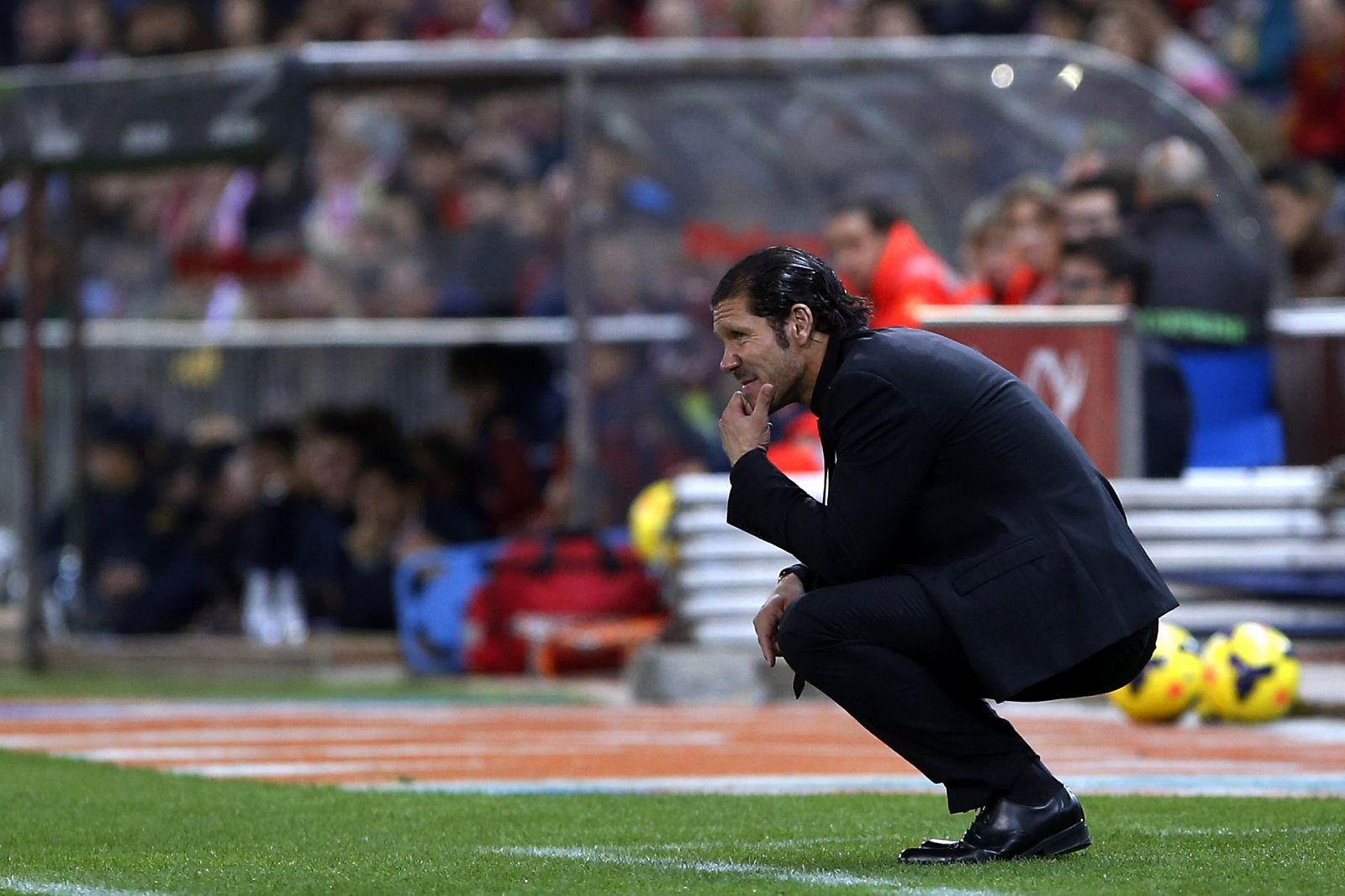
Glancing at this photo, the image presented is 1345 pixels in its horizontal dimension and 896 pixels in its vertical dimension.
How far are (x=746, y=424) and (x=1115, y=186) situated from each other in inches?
279

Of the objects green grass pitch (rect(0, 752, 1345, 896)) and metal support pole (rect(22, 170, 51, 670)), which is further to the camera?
metal support pole (rect(22, 170, 51, 670))

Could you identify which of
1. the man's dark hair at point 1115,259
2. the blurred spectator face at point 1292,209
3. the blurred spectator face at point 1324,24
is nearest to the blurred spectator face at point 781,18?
the blurred spectator face at point 1324,24

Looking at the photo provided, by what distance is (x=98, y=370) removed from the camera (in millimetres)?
14938

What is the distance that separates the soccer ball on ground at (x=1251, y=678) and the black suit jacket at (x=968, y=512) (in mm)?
4340

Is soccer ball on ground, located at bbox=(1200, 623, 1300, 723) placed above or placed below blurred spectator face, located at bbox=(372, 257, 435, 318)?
below

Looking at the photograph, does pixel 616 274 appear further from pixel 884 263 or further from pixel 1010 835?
pixel 1010 835

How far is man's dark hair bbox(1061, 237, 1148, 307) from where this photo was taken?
1119 centimetres

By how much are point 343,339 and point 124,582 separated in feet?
6.39

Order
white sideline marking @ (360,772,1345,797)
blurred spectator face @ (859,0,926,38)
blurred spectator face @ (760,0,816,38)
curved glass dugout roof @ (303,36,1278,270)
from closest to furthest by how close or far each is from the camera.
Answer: white sideline marking @ (360,772,1345,797)
curved glass dugout roof @ (303,36,1278,270)
blurred spectator face @ (859,0,926,38)
blurred spectator face @ (760,0,816,38)

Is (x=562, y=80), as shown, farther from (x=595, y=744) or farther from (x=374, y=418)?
(x=595, y=744)

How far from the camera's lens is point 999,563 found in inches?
188

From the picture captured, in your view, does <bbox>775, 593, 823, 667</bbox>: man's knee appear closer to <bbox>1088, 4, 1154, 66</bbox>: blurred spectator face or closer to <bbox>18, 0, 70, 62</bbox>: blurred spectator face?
<bbox>1088, 4, 1154, 66</bbox>: blurred spectator face

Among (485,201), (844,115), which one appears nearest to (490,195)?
(485,201)

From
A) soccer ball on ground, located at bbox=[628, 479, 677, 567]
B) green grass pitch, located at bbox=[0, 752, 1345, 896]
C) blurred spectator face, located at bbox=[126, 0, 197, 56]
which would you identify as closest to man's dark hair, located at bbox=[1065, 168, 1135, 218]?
soccer ball on ground, located at bbox=[628, 479, 677, 567]
